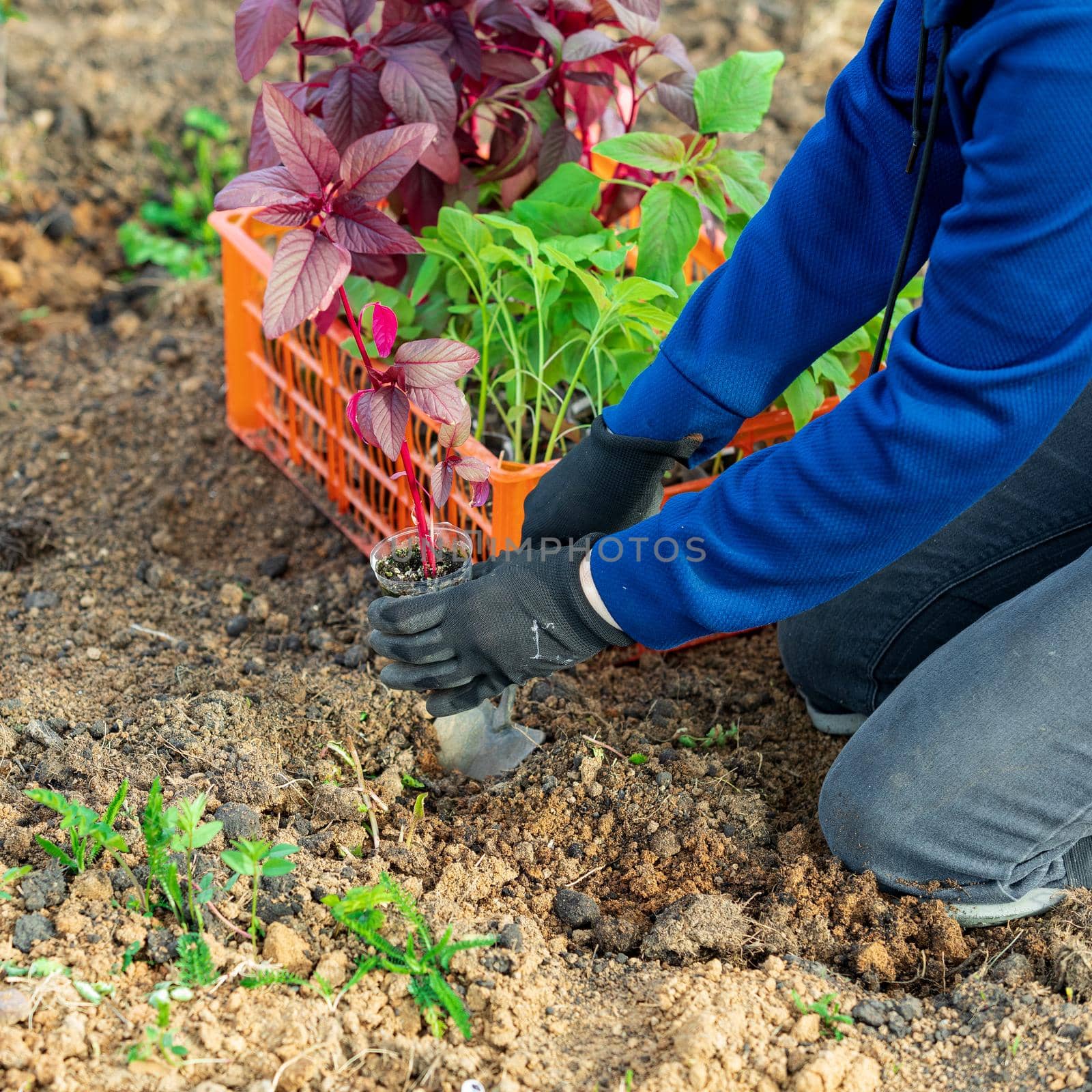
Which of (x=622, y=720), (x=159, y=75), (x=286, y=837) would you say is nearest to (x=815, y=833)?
(x=622, y=720)

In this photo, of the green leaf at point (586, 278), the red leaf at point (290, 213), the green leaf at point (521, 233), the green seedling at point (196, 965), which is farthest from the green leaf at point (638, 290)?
the green seedling at point (196, 965)

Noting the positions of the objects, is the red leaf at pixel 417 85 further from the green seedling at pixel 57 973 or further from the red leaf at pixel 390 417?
the green seedling at pixel 57 973

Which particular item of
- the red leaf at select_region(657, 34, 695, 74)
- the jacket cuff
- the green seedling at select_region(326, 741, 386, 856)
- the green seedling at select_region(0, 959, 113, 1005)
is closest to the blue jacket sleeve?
the jacket cuff

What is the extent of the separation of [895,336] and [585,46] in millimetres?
773

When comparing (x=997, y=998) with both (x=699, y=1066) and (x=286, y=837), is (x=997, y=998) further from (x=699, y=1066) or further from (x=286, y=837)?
(x=286, y=837)

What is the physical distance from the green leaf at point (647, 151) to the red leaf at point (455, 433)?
1.75 feet

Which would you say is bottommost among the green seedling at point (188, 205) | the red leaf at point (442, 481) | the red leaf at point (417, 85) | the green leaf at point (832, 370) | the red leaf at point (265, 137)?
the green seedling at point (188, 205)

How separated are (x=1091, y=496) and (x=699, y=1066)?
97 cm

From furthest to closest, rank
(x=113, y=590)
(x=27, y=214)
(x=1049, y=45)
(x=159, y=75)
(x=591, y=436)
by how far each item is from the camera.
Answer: (x=159, y=75) < (x=27, y=214) < (x=113, y=590) < (x=591, y=436) < (x=1049, y=45)

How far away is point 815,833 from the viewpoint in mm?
1619

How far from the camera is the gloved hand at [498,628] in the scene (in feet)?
4.72

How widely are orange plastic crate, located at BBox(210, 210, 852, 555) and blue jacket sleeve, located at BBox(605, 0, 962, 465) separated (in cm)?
25

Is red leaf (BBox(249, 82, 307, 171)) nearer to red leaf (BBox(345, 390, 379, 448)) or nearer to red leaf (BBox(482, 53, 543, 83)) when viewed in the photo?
red leaf (BBox(482, 53, 543, 83))

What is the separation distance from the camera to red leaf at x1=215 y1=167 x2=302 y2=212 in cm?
138
